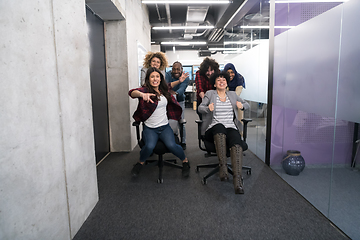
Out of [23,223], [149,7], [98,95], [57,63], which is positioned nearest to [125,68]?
[98,95]

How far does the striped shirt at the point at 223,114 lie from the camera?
2662mm

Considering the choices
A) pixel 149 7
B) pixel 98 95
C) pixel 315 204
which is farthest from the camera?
pixel 149 7

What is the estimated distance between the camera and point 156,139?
101 inches

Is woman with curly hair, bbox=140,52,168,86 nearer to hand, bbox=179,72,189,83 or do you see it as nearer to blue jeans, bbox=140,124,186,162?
hand, bbox=179,72,189,83

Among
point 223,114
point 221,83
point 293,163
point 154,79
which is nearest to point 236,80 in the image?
point 221,83

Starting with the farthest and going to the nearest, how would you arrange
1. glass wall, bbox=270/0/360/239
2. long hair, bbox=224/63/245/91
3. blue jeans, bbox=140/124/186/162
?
long hair, bbox=224/63/245/91 → blue jeans, bbox=140/124/186/162 → glass wall, bbox=270/0/360/239

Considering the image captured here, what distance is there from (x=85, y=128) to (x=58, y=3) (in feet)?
2.95

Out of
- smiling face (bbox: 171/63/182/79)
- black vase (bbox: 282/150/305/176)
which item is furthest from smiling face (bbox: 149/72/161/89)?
black vase (bbox: 282/150/305/176)

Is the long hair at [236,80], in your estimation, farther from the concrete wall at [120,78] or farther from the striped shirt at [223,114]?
the concrete wall at [120,78]

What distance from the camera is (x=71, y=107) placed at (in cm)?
157

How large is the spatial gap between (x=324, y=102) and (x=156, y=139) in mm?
1686

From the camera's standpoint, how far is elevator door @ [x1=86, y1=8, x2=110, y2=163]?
9.98 feet

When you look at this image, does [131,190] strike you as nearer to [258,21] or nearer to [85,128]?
[85,128]

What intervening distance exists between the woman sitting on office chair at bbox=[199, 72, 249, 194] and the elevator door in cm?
152
